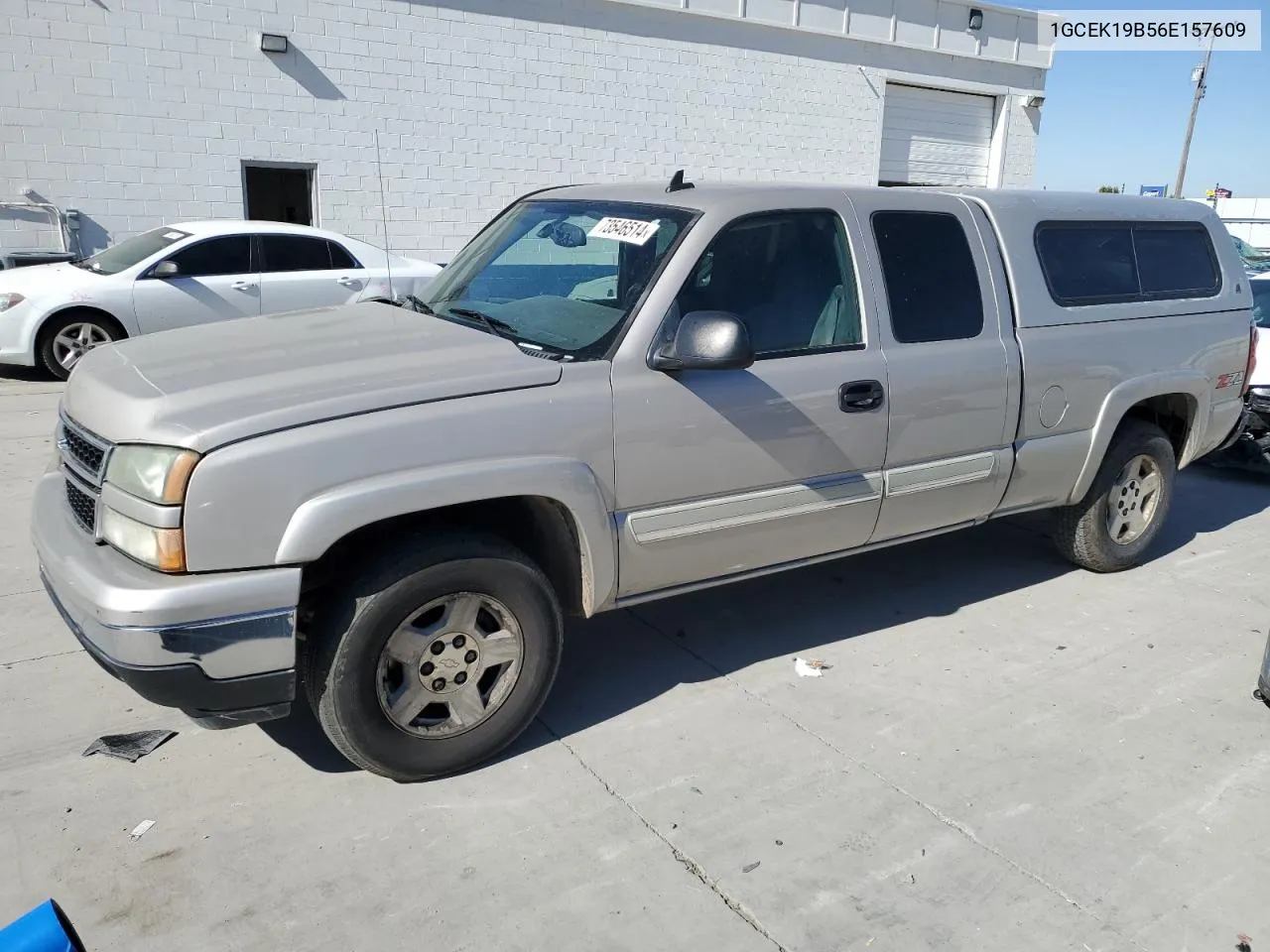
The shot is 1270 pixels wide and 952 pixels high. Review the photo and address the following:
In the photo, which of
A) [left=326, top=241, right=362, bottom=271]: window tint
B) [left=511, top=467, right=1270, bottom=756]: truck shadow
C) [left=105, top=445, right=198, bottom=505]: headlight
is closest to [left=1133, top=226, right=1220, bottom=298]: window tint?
[left=511, top=467, right=1270, bottom=756]: truck shadow

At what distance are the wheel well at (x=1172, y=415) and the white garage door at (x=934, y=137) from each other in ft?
46.7

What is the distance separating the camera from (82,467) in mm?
3186

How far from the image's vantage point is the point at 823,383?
382cm

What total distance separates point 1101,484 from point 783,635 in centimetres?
196

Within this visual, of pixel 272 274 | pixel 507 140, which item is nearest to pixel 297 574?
pixel 272 274

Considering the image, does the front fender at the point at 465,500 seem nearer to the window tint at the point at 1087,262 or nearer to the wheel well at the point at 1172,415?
the window tint at the point at 1087,262

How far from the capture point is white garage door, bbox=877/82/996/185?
18766 mm

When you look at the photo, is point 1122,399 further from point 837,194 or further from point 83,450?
point 83,450

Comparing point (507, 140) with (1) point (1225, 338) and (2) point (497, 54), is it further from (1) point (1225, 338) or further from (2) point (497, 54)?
(1) point (1225, 338)

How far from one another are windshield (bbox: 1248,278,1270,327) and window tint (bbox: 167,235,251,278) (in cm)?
901

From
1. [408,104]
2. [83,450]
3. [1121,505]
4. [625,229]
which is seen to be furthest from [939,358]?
[408,104]

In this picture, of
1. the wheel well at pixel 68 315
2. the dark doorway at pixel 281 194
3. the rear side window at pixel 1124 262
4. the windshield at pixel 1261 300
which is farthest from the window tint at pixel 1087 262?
the dark doorway at pixel 281 194

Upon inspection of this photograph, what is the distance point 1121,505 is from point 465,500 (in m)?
3.89

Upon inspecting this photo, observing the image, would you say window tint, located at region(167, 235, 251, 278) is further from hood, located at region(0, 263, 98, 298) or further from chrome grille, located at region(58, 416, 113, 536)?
chrome grille, located at region(58, 416, 113, 536)
